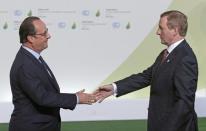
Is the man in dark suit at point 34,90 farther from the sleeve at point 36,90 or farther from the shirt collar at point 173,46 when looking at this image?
the shirt collar at point 173,46

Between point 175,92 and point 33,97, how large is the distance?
0.94 m

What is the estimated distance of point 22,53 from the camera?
3.61 meters

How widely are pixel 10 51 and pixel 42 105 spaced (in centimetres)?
401

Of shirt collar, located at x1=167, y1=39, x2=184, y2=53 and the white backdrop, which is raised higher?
shirt collar, located at x1=167, y1=39, x2=184, y2=53

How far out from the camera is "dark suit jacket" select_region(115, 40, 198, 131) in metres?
3.19

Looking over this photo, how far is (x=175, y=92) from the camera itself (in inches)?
129

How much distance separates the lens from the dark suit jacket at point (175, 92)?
3.19 metres

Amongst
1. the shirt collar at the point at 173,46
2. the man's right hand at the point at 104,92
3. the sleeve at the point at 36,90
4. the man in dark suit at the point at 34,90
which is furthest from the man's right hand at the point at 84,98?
the shirt collar at the point at 173,46

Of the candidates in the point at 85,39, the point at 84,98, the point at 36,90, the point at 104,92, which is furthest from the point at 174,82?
the point at 85,39

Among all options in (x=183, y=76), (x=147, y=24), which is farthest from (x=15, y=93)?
(x=147, y=24)

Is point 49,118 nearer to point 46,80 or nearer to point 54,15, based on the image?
point 46,80

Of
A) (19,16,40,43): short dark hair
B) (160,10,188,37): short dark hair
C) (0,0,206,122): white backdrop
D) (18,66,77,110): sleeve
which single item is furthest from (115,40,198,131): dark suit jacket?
(0,0,206,122): white backdrop

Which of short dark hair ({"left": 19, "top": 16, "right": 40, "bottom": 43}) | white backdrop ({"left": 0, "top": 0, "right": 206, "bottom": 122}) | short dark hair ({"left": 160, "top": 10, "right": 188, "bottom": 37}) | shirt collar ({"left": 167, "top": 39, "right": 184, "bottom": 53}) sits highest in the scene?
short dark hair ({"left": 160, "top": 10, "right": 188, "bottom": 37})

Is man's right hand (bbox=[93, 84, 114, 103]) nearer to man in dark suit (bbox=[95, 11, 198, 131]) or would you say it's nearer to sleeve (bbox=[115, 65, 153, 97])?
sleeve (bbox=[115, 65, 153, 97])
